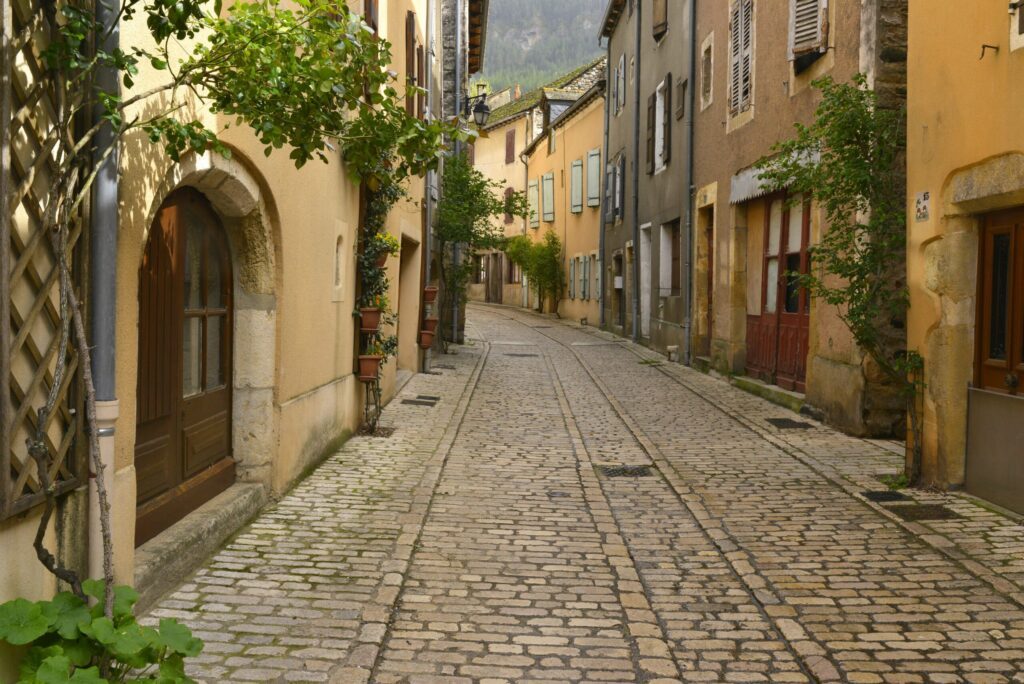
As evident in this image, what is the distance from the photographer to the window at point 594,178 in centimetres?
2877

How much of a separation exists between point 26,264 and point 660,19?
1825 centimetres

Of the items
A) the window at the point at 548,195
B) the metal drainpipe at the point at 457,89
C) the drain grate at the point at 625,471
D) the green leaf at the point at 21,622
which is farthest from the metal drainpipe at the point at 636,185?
the green leaf at the point at 21,622

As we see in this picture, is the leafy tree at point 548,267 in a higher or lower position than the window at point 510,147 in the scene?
lower

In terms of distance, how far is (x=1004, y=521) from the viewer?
643cm

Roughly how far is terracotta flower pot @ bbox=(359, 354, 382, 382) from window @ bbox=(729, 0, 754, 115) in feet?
23.2

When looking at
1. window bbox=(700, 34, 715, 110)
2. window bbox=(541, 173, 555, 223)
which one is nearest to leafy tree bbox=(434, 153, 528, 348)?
window bbox=(700, 34, 715, 110)

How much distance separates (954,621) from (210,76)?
4239mm

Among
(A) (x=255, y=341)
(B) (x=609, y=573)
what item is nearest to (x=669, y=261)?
(A) (x=255, y=341)

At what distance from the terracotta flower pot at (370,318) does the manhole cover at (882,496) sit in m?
4.98

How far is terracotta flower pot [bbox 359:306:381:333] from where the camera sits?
9930 millimetres

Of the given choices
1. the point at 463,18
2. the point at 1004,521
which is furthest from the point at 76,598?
the point at 463,18

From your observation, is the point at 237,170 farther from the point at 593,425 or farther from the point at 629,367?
the point at 629,367

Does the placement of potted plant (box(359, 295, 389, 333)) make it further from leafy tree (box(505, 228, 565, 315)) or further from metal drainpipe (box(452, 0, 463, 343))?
leafy tree (box(505, 228, 565, 315))

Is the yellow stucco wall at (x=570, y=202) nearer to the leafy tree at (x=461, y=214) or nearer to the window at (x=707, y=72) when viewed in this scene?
the leafy tree at (x=461, y=214)
